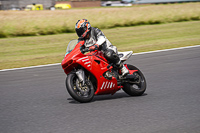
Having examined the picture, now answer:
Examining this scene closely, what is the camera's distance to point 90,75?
6.48m

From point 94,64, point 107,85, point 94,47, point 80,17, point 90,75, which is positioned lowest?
point 80,17

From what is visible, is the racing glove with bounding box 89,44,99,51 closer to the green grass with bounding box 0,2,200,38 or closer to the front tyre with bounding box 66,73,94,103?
the front tyre with bounding box 66,73,94,103

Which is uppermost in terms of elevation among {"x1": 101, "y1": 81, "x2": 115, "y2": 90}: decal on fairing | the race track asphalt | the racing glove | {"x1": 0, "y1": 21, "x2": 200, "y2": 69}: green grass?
the racing glove

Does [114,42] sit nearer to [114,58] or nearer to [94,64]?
[114,58]

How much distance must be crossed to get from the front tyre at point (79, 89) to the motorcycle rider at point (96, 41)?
2.09 feet

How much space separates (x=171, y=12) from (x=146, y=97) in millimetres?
21386

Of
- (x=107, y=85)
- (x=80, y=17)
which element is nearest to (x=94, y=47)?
(x=107, y=85)

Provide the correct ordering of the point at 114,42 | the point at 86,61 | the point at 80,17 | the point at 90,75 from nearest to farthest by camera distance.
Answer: the point at 86,61 < the point at 90,75 < the point at 114,42 < the point at 80,17

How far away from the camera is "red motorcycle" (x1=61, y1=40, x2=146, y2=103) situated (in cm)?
609

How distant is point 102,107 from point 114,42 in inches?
474

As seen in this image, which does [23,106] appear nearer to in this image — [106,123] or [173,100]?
[106,123]

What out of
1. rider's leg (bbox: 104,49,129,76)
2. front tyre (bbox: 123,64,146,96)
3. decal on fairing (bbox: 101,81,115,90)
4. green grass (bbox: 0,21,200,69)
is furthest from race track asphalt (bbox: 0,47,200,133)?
green grass (bbox: 0,21,200,69)

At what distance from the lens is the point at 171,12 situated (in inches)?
1064

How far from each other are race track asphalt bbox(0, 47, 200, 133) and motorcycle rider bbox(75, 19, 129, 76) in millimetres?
777
